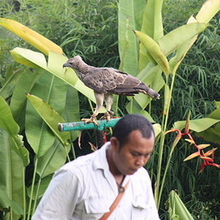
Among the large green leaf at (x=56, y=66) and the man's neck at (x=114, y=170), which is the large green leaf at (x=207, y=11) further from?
the man's neck at (x=114, y=170)

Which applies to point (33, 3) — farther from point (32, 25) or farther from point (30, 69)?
point (30, 69)

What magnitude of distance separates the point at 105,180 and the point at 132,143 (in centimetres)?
19

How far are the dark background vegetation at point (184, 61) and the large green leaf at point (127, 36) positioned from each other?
35 centimetres

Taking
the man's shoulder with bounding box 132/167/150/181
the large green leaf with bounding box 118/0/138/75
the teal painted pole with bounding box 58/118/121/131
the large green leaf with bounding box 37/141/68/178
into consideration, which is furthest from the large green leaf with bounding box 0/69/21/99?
the man's shoulder with bounding box 132/167/150/181

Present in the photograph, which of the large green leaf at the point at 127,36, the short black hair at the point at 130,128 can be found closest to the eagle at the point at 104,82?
the large green leaf at the point at 127,36

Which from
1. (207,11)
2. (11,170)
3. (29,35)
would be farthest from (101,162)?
(11,170)

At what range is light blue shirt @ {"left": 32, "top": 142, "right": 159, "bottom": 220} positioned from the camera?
2.24 metres

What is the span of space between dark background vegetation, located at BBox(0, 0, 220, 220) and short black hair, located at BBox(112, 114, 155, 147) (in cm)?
282

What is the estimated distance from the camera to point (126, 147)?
7.36ft

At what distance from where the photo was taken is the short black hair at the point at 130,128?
2.25 meters

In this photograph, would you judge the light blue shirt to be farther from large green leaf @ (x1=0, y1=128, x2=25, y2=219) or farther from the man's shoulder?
large green leaf @ (x1=0, y1=128, x2=25, y2=219)

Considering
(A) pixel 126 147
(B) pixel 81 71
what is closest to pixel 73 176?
(A) pixel 126 147

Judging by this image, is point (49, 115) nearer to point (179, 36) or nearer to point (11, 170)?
point (11, 170)

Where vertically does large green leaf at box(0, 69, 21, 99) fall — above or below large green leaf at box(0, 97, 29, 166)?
above
